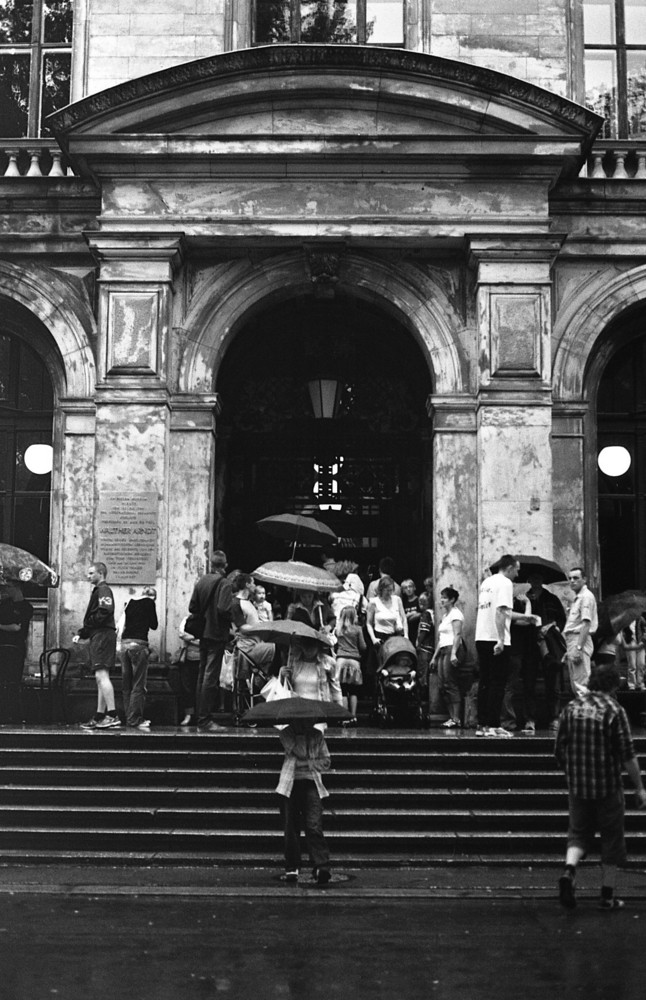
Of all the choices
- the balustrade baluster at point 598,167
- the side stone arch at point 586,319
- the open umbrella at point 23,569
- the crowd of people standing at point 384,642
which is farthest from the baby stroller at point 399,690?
the balustrade baluster at point 598,167

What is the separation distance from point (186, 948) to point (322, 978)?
111 cm

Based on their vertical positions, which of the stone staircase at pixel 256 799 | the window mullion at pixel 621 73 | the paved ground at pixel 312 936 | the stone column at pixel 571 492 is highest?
the window mullion at pixel 621 73

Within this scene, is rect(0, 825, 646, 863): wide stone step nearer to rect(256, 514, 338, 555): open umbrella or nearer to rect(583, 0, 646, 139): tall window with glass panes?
rect(256, 514, 338, 555): open umbrella

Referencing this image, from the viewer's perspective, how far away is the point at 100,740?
14.4 m

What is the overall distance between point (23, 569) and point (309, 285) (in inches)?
226

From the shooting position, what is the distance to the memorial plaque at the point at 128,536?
58.6ft

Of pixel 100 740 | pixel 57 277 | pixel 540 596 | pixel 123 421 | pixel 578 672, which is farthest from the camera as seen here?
pixel 57 277

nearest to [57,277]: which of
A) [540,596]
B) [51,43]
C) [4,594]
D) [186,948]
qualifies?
[51,43]

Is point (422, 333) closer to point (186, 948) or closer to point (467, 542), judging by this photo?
A: point (467, 542)

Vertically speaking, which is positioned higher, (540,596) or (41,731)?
(540,596)

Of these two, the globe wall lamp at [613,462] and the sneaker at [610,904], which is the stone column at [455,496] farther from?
the sneaker at [610,904]

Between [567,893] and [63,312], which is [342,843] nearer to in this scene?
[567,893]

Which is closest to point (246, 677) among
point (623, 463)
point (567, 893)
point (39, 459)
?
point (39, 459)

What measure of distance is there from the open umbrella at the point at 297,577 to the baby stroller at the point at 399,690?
232 cm
